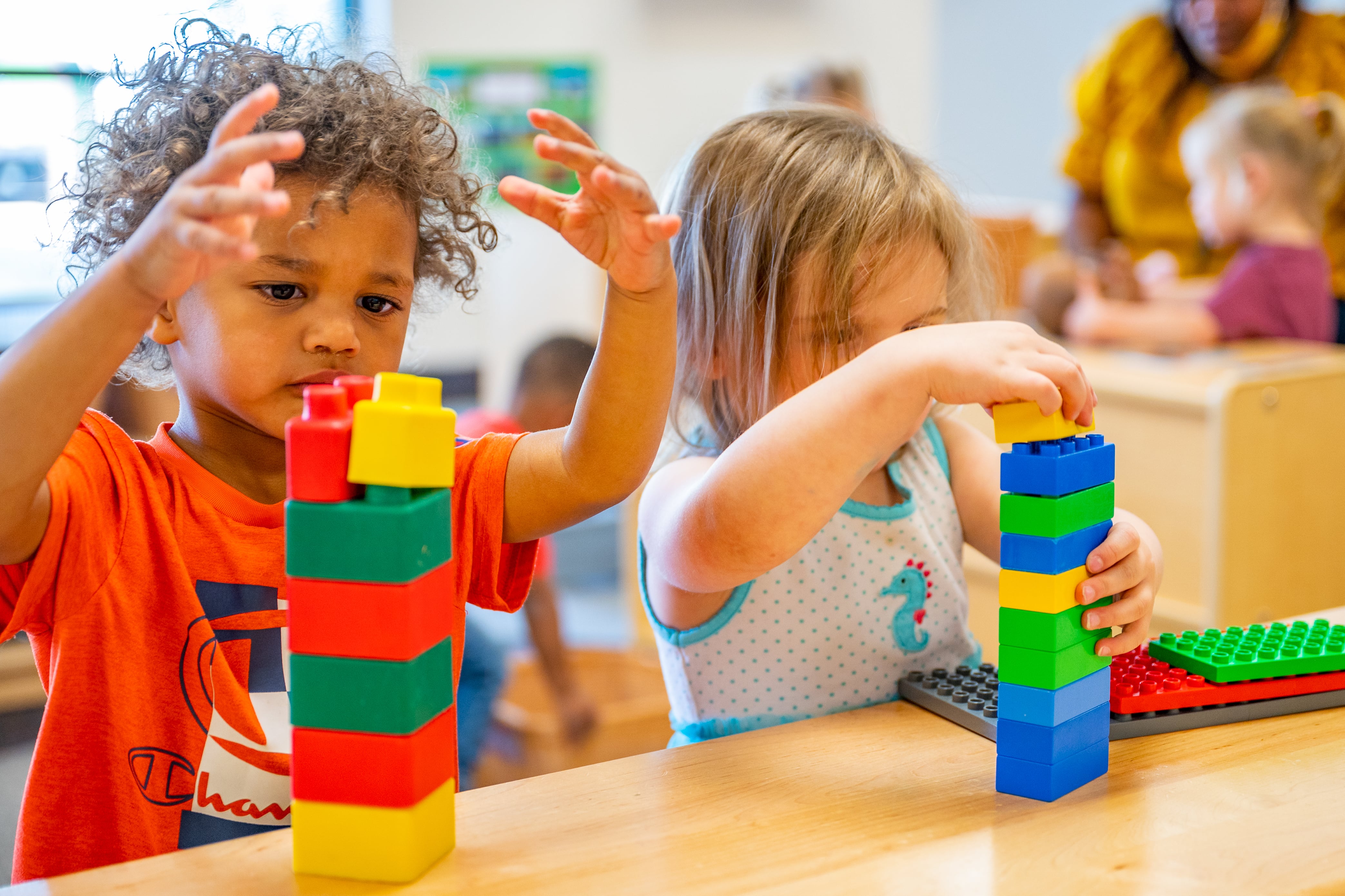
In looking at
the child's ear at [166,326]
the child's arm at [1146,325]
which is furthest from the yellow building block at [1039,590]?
the child's arm at [1146,325]

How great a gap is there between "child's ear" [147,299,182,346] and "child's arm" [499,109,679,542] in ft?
0.69

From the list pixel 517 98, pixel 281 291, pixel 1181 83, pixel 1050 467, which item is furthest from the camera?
pixel 517 98

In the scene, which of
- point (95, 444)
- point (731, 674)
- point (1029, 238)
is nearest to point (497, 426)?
point (731, 674)

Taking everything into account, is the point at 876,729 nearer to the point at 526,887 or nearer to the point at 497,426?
the point at 526,887

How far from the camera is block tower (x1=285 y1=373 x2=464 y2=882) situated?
49 cm

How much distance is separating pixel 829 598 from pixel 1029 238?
7.92ft

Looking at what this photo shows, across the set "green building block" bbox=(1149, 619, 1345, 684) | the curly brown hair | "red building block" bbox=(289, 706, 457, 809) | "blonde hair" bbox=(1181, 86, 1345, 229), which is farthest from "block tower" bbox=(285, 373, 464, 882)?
"blonde hair" bbox=(1181, 86, 1345, 229)

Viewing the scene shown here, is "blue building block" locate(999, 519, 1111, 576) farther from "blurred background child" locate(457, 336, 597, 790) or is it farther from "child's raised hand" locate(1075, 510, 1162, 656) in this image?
"blurred background child" locate(457, 336, 597, 790)

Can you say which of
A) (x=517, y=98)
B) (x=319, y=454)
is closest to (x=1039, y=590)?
(x=319, y=454)

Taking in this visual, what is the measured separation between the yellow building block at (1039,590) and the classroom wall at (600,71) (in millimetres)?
2612

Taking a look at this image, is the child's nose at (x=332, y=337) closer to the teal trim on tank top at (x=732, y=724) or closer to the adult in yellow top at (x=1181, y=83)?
the teal trim on tank top at (x=732, y=724)

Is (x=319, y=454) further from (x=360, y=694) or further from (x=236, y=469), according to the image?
(x=236, y=469)

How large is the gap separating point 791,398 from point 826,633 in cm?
22

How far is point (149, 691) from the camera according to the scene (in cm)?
69
